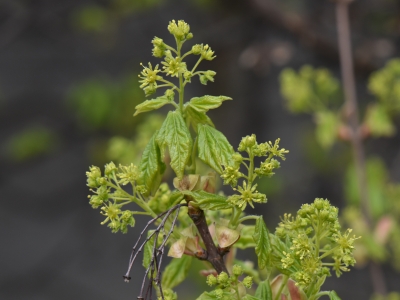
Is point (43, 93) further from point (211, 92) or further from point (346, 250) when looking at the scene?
point (346, 250)

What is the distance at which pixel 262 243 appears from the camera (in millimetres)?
597

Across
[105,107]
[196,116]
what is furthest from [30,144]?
[196,116]

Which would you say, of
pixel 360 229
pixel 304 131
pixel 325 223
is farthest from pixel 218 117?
pixel 325 223

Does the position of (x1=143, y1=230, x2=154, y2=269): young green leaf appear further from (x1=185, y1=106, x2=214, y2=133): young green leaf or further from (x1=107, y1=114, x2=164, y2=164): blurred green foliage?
(x1=107, y1=114, x2=164, y2=164): blurred green foliage

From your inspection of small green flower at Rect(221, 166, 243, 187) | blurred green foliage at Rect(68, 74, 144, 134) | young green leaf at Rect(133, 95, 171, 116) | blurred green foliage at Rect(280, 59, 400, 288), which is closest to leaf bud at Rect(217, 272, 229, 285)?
small green flower at Rect(221, 166, 243, 187)

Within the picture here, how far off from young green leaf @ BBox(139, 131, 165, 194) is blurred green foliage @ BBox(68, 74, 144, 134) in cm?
212

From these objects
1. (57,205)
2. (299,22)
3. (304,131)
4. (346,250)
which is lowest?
(346,250)

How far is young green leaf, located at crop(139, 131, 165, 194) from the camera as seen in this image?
0.62 meters

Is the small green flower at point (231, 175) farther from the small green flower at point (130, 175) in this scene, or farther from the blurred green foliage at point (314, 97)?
the blurred green foliage at point (314, 97)

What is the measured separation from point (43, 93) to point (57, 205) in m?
0.72

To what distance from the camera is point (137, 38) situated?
10.4 ft

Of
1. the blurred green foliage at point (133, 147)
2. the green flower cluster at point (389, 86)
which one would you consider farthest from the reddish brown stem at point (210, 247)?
the green flower cluster at point (389, 86)

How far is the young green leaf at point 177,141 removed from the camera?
59 centimetres

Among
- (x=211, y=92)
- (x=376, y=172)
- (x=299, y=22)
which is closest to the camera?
(x=376, y=172)
